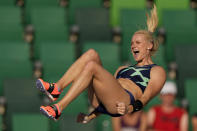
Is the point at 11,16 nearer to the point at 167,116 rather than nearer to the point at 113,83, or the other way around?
the point at 167,116

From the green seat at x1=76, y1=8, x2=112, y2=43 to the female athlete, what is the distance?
96.8 inches

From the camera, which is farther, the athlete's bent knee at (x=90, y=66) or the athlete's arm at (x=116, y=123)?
the athlete's arm at (x=116, y=123)

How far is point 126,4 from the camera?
28.0ft

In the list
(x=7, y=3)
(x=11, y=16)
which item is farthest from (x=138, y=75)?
(x=7, y=3)

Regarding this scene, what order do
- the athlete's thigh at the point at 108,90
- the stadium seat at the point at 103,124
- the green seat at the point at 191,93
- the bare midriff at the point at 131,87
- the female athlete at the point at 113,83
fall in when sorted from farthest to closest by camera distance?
1. the green seat at the point at 191,93
2. the stadium seat at the point at 103,124
3. the bare midriff at the point at 131,87
4. the athlete's thigh at the point at 108,90
5. the female athlete at the point at 113,83

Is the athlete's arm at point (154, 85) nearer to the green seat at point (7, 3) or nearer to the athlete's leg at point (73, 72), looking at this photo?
the athlete's leg at point (73, 72)

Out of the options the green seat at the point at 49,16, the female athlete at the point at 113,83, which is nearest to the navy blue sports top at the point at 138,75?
the female athlete at the point at 113,83

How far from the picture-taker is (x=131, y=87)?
17.0ft

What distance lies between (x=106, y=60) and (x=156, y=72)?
2324 mm

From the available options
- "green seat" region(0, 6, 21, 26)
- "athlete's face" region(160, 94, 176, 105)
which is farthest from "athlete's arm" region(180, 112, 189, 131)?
"green seat" region(0, 6, 21, 26)

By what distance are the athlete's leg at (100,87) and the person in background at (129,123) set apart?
1537 mm

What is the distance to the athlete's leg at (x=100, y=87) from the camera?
4691mm

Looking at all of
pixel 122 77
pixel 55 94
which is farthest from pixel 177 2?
pixel 55 94

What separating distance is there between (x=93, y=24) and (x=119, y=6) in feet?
2.18
